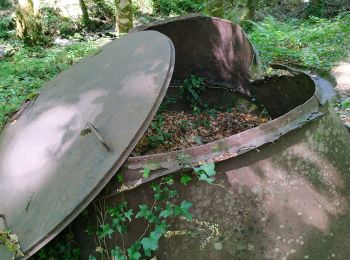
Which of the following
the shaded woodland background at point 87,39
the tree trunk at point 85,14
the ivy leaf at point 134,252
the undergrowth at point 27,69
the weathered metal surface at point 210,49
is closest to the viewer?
the ivy leaf at point 134,252

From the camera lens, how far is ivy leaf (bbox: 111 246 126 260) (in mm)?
1873

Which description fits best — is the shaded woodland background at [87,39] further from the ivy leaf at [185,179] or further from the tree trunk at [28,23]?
the ivy leaf at [185,179]

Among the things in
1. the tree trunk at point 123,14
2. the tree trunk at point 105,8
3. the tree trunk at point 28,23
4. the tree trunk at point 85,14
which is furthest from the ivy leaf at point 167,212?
the tree trunk at point 105,8

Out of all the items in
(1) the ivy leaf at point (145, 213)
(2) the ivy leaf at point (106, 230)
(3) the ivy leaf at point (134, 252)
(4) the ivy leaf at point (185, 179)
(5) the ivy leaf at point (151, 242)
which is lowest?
(3) the ivy leaf at point (134, 252)

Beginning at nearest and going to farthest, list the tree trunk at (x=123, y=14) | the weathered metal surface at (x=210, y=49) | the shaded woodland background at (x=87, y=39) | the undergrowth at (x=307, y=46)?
the weathered metal surface at (x=210, y=49) → the shaded woodland background at (x=87, y=39) → the undergrowth at (x=307, y=46) → the tree trunk at (x=123, y=14)

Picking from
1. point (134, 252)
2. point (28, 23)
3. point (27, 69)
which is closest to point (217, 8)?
point (28, 23)

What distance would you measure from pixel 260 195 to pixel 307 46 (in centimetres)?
549

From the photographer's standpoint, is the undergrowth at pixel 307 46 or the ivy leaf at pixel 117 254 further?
the undergrowth at pixel 307 46

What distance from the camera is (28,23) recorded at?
729cm

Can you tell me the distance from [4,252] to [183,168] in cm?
100

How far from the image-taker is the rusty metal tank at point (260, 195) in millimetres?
1723

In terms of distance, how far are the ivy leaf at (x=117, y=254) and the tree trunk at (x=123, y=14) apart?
5.14 meters

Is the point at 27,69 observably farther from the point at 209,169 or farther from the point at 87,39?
the point at 209,169

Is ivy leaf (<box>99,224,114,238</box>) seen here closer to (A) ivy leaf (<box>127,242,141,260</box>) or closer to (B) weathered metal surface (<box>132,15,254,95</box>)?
(A) ivy leaf (<box>127,242,141,260</box>)
